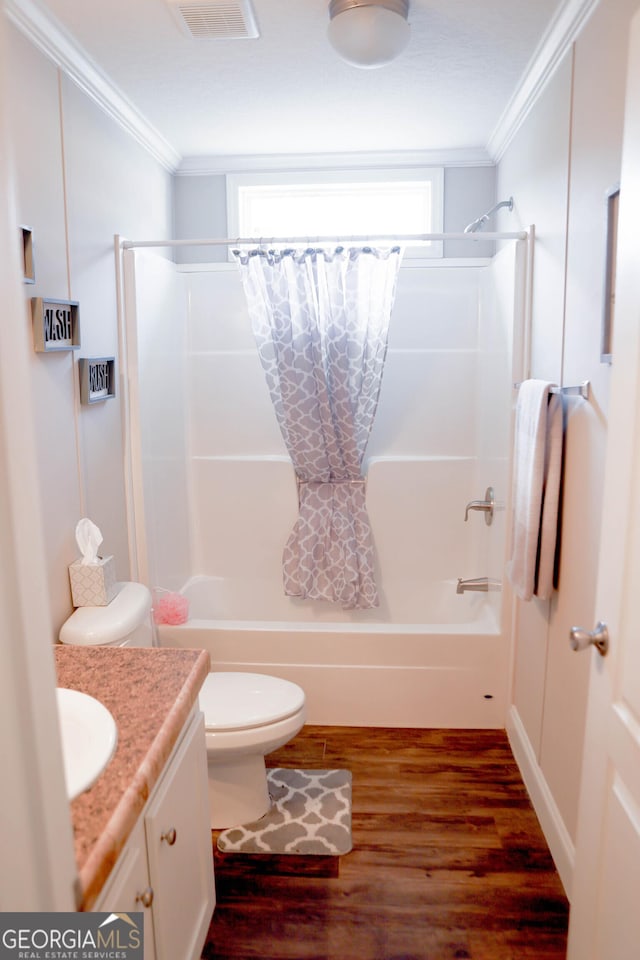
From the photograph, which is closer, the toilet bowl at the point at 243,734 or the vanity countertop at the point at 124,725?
the vanity countertop at the point at 124,725

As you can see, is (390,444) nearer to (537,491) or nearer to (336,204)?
(336,204)

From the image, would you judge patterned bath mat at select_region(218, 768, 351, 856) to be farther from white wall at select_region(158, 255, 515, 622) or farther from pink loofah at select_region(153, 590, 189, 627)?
white wall at select_region(158, 255, 515, 622)

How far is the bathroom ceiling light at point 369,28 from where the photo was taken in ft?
6.40

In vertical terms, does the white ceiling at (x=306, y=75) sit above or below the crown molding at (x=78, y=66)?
above

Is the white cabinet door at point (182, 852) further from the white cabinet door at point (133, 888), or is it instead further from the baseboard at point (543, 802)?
the baseboard at point (543, 802)

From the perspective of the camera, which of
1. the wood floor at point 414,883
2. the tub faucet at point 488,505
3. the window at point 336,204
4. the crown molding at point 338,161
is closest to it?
the wood floor at point 414,883

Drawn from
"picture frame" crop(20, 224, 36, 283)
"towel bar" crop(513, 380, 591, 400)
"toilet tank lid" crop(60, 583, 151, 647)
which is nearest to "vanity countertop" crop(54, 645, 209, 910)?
"toilet tank lid" crop(60, 583, 151, 647)

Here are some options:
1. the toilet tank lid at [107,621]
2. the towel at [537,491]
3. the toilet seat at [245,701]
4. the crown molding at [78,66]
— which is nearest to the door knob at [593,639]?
the towel at [537,491]

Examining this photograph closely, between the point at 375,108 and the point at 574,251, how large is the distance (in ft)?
3.88

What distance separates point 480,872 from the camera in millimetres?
A: 2119

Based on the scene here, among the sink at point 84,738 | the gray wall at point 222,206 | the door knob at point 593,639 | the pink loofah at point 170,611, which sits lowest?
the pink loofah at point 170,611

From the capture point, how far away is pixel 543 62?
231 cm

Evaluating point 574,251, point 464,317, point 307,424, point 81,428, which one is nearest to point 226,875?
point 81,428

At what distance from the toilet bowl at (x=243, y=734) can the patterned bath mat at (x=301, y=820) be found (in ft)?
0.18
